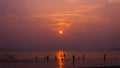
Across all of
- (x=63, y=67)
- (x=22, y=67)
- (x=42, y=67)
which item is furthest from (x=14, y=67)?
(x=63, y=67)

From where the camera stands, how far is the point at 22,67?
191 feet

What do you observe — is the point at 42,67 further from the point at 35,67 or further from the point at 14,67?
the point at 14,67

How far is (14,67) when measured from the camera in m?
58.2

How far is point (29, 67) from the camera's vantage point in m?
58.0

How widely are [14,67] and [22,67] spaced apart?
1.49 m

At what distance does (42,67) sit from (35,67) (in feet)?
4.54

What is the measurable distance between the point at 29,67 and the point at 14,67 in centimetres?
284

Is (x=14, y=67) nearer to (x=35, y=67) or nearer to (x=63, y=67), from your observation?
(x=35, y=67)

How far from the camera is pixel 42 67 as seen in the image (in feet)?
191

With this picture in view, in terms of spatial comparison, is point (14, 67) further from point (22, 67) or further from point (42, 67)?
point (42, 67)

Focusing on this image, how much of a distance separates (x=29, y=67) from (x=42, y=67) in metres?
2.44

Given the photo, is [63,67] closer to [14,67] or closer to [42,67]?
[42,67]

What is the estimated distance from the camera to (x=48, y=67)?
5866 centimetres

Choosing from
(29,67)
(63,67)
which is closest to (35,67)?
(29,67)
